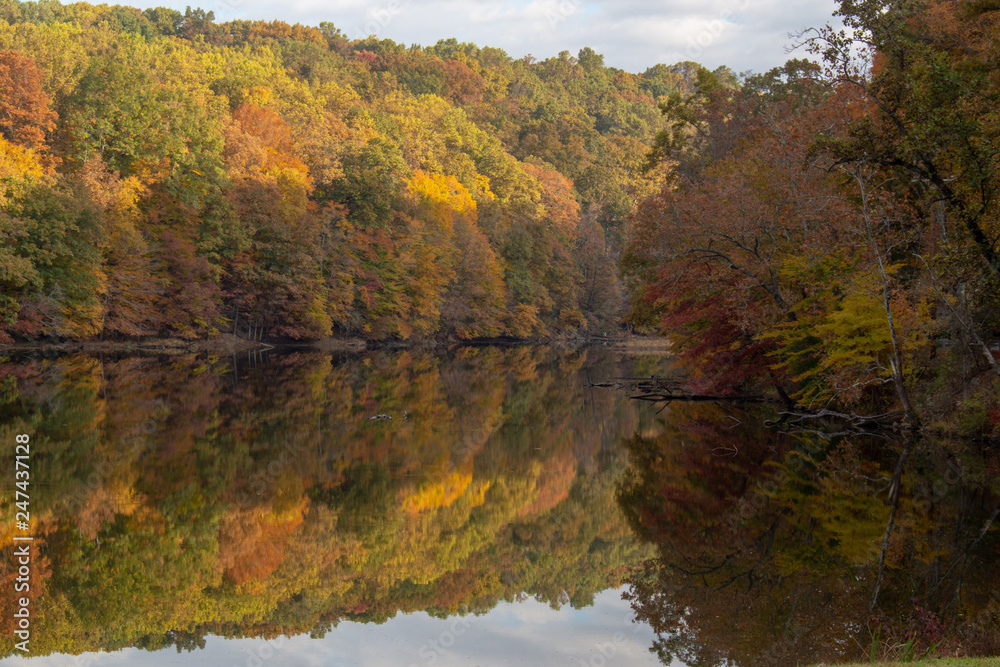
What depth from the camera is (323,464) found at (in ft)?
51.6

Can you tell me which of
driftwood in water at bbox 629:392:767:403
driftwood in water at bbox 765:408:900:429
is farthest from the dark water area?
driftwood in water at bbox 629:392:767:403

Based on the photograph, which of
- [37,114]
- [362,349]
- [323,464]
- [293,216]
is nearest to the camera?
[323,464]

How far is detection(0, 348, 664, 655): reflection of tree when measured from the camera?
9.20 metres

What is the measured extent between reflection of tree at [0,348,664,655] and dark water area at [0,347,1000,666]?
45 mm

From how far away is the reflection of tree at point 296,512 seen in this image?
920 centimetres

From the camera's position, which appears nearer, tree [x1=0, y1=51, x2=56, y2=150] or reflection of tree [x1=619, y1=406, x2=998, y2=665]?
reflection of tree [x1=619, y1=406, x2=998, y2=665]

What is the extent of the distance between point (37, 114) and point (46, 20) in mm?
53904

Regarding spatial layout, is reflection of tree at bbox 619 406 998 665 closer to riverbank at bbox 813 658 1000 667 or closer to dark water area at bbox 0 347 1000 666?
dark water area at bbox 0 347 1000 666

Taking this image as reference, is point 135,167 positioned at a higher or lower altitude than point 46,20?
lower

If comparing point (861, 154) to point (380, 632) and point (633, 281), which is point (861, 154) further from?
point (633, 281)

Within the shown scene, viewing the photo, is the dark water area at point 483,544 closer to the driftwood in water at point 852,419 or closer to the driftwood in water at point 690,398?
the driftwood in water at point 852,419

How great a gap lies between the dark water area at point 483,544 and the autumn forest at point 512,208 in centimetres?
420

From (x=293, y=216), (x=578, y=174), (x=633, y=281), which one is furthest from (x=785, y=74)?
(x=578, y=174)

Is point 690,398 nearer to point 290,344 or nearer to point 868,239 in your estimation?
point 868,239
